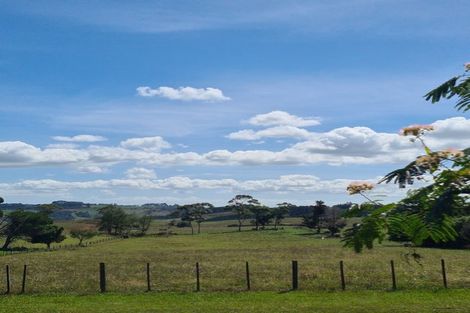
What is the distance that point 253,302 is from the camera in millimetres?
20625

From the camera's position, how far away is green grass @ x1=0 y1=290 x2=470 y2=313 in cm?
1889

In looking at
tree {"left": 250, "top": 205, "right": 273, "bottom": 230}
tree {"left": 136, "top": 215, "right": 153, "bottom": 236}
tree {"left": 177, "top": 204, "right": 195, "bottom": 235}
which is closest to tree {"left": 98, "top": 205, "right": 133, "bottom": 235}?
tree {"left": 136, "top": 215, "right": 153, "bottom": 236}

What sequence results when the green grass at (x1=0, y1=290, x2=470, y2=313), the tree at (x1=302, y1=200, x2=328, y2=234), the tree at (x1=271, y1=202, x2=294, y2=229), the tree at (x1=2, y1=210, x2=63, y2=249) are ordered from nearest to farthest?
1. the green grass at (x1=0, y1=290, x2=470, y2=313)
2. the tree at (x1=2, y1=210, x2=63, y2=249)
3. the tree at (x1=302, y1=200, x2=328, y2=234)
4. the tree at (x1=271, y1=202, x2=294, y2=229)

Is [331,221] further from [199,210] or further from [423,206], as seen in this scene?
[423,206]

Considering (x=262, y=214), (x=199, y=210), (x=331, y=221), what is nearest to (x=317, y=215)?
(x=331, y=221)

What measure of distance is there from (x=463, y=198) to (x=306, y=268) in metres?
30.2

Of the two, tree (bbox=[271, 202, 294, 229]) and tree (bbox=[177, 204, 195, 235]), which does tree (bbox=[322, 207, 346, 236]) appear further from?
tree (bbox=[177, 204, 195, 235])

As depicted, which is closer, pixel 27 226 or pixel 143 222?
pixel 27 226

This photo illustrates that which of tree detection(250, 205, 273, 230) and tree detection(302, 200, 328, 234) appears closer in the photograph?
tree detection(302, 200, 328, 234)

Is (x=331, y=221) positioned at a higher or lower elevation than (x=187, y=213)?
lower

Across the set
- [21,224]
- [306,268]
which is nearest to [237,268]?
[306,268]

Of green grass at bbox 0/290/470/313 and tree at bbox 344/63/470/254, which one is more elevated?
tree at bbox 344/63/470/254

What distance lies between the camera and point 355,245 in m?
5.54

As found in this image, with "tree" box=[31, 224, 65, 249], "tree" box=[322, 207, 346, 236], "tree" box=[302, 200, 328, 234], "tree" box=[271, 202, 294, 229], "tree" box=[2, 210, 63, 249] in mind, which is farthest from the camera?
"tree" box=[271, 202, 294, 229]
